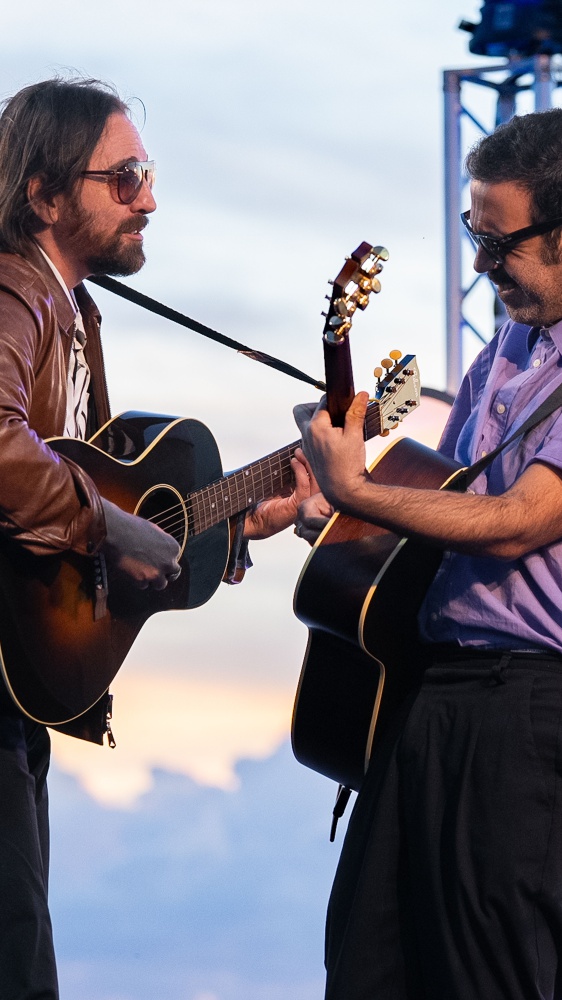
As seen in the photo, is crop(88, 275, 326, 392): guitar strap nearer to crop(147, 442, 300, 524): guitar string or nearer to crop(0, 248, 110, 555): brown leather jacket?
crop(147, 442, 300, 524): guitar string

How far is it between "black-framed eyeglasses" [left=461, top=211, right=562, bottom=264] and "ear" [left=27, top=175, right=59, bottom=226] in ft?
3.19

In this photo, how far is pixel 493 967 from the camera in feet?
7.47

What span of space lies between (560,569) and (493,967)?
0.70 metres

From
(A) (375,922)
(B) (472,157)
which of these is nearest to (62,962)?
(A) (375,922)

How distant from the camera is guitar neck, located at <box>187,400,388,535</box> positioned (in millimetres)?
3125

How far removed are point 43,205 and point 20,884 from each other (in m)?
1.45

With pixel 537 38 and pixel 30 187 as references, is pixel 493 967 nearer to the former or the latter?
pixel 30 187

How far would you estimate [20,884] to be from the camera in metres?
2.47

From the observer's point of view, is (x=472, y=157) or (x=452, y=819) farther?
(x=472, y=157)

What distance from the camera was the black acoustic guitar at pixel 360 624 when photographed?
2.62 metres

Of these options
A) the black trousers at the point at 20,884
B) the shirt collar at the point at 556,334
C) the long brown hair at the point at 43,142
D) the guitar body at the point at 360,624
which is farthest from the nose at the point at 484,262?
the black trousers at the point at 20,884

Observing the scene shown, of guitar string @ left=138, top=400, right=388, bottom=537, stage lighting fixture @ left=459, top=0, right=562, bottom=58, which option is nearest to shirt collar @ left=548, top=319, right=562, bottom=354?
guitar string @ left=138, top=400, right=388, bottom=537

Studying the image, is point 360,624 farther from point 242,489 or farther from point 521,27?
point 521,27

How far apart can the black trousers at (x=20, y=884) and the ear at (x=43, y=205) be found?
3.52 ft
